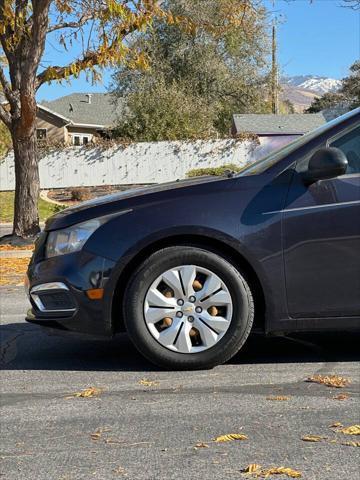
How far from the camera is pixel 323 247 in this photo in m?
4.20

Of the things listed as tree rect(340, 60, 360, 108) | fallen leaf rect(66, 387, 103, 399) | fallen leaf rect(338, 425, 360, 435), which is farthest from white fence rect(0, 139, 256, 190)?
tree rect(340, 60, 360, 108)

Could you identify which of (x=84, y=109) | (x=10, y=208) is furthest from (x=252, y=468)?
(x=84, y=109)

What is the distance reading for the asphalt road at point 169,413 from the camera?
9.73 feet

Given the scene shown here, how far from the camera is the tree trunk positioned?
43.1ft

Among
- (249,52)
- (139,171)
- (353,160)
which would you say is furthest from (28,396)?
(249,52)

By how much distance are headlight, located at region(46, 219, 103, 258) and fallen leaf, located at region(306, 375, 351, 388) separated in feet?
5.75

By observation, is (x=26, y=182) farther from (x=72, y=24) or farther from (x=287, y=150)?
(x=287, y=150)

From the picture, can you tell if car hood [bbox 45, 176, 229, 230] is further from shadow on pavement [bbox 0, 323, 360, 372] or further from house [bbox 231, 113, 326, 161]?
house [bbox 231, 113, 326, 161]

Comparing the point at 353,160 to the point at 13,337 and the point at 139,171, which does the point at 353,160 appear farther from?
the point at 139,171

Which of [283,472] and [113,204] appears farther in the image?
[113,204]

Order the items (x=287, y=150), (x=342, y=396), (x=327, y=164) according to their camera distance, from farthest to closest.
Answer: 1. (x=287, y=150)
2. (x=327, y=164)
3. (x=342, y=396)

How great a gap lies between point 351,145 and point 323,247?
76cm

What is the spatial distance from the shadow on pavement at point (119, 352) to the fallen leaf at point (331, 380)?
401 millimetres

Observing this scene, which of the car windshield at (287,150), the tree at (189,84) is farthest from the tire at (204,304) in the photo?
the tree at (189,84)
